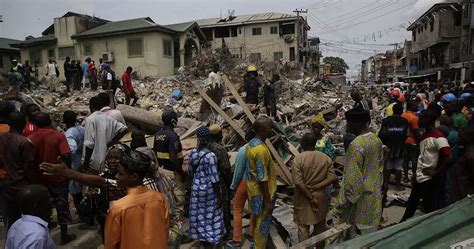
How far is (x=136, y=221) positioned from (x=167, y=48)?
24.6m

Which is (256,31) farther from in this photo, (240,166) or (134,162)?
(134,162)

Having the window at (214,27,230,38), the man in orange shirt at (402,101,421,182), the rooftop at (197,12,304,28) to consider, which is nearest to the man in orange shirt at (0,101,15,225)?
the man in orange shirt at (402,101,421,182)

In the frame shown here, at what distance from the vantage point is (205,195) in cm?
420

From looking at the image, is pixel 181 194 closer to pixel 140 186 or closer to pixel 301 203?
pixel 301 203

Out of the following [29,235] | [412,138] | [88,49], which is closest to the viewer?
[29,235]

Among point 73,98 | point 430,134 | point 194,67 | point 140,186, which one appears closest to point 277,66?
point 194,67

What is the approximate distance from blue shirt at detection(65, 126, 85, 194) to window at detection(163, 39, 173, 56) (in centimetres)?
2110

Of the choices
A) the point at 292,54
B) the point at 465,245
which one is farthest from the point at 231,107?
the point at 292,54

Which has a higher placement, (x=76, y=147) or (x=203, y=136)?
(x=203, y=136)

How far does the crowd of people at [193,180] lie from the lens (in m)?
2.36

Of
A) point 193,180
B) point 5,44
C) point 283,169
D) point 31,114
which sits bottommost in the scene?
point 283,169

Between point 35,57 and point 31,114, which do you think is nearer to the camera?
point 31,114

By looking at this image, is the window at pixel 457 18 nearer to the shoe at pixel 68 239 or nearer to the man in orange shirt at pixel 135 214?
the shoe at pixel 68 239

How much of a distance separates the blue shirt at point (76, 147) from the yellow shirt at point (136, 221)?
2825 mm
